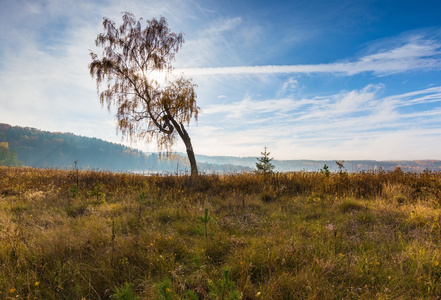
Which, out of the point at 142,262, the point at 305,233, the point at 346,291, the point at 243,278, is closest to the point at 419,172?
the point at 305,233

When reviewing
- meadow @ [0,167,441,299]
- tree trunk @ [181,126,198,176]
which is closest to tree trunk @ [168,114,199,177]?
tree trunk @ [181,126,198,176]

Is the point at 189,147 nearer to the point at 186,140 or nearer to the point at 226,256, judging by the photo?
the point at 186,140

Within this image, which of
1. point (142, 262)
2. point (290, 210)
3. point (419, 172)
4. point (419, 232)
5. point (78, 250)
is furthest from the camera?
point (419, 172)

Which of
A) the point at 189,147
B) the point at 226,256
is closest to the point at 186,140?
the point at 189,147

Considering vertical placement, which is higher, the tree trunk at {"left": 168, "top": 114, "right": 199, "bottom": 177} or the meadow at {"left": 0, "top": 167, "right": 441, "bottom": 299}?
the tree trunk at {"left": 168, "top": 114, "right": 199, "bottom": 177}

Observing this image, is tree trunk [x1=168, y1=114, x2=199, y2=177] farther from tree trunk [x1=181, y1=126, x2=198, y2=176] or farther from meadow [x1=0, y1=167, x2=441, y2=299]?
meadow [x1=0, y1=167, x2=441, y2=299]

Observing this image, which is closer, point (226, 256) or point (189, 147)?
point (226, 256)

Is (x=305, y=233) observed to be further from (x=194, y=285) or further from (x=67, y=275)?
(x=67, y=275)

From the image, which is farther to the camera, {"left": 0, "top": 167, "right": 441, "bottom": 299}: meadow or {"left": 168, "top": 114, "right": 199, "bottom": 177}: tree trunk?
{"left": 168, "top": 114, "right": 199, "bottom": 177}: tree trunk

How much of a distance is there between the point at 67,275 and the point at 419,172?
13.0 meters

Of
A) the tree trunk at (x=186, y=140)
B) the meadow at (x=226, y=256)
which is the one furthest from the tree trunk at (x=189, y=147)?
the meadow at (x=226, y=256)

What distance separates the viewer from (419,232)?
4.25m

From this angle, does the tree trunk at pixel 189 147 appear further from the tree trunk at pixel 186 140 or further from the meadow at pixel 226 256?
the meadow at pixel 226 256

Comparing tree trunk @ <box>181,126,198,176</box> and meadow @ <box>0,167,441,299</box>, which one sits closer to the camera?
meadow @ <box>0,167,441,299</box>
